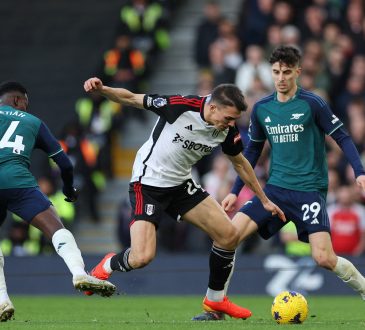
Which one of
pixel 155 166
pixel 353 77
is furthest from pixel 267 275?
pixel 155 166

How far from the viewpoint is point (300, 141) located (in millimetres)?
10664

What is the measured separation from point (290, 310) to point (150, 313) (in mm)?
2409

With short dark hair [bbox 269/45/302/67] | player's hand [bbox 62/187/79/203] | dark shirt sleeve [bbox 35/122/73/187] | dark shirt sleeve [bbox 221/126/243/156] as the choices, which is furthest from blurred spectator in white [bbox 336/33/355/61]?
dark shirt sleeve [bbox 35/122/73/187]

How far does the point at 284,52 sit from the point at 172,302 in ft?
15.0

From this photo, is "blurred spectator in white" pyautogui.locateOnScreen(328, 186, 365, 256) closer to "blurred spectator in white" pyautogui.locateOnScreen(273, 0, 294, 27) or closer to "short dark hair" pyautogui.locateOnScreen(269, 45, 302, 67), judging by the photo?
"blurred spectator in white" pyautogui.locateOnScreen(273, 0, 294, 27)

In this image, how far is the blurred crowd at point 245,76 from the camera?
16156mm

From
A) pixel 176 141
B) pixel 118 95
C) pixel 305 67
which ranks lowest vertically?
pixel 305 67

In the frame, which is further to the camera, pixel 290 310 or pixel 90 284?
pixel 290 310

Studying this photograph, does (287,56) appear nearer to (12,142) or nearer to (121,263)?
(121,263)

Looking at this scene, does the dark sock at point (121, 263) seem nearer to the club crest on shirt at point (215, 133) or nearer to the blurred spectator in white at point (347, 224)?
the club crest on shirt at point (215, 133)

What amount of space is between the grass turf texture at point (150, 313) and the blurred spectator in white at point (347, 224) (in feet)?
2.61

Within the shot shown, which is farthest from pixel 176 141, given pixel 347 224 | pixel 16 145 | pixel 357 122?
pixel 357 122

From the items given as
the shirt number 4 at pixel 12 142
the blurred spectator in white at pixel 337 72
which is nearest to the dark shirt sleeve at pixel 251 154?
the shirt number 4 at pixel 12 142

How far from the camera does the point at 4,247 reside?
56.3 ft
